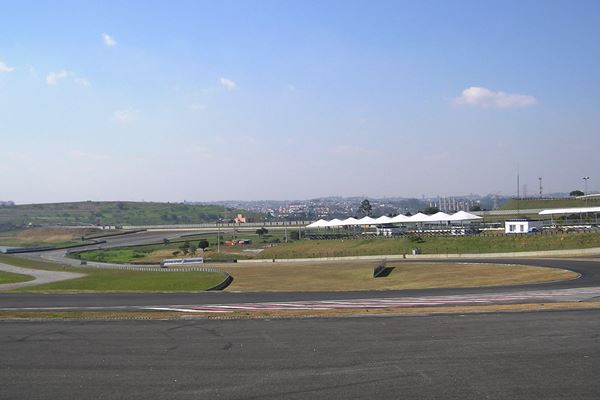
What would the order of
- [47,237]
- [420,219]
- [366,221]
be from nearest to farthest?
[420,219]
[366,221]
[47,237]

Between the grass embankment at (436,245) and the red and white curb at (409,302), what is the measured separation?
43.1 metres

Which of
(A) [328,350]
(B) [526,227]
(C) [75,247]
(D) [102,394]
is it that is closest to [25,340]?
(D) [102,394]

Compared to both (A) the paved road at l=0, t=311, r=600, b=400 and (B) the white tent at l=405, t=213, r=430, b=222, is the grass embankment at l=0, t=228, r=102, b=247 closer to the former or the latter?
(B) the white tent at l=405, t=213, r=430, b=222

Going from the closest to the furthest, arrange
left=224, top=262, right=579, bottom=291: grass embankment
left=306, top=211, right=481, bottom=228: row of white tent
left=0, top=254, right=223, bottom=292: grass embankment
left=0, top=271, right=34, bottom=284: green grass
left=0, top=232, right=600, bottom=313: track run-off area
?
left=0, top=232, right=600, bottom=313: track run-off area
left=224, top=262, right=579, bottom=291: grass embankment
left=0, top=254, right=223, bottom=292: grass embankment
left=0, top=271, right=34, bottom=284: green grass
left=306, top=211, right=481, bottom=228: row of white tent

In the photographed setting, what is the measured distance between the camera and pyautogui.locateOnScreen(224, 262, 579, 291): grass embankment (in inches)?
1718

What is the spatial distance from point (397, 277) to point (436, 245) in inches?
1259

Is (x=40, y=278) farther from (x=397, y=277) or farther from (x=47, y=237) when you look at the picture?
(x=47, y=237)

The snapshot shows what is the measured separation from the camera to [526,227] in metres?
86.4

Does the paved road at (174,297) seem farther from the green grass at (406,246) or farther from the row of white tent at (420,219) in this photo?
the row of white tent at (420,219)

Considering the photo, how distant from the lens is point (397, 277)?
175 ft

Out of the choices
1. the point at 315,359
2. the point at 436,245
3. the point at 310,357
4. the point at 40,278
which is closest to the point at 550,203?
the point at 436,245

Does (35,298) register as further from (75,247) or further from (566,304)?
(75,247)

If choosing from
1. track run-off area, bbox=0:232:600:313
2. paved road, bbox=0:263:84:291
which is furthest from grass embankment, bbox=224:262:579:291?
paved road, bbox=0:263:84:291

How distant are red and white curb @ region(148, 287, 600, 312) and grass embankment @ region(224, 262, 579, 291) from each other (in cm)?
1027
